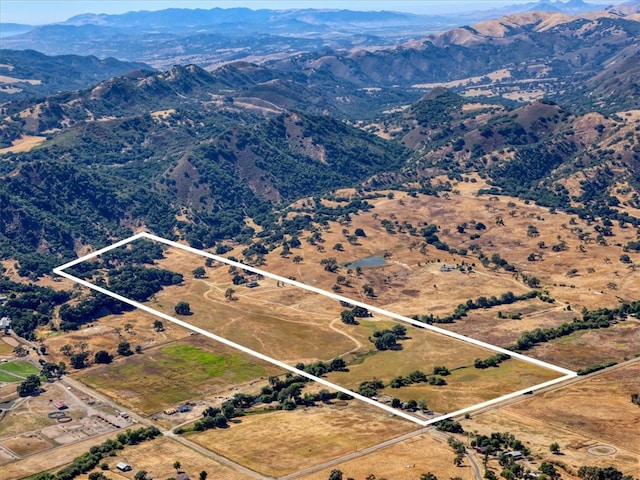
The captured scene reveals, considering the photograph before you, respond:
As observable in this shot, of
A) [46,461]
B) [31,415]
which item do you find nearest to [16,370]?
[31,415]

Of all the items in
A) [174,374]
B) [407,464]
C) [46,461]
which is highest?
[407,464]

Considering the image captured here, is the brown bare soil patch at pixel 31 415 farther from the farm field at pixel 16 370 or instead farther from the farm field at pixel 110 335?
the farm field at pixel 110 335

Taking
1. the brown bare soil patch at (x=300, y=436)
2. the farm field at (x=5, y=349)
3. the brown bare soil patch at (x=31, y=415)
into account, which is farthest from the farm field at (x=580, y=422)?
the farm field at (x=5, y=349)

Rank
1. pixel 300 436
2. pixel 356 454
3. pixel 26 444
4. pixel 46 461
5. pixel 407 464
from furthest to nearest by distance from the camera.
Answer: pixel 26 444
pixel 300 436
pixel 46 461
pixel 356 454
pixel 407 464

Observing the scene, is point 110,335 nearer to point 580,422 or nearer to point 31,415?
point 31,415

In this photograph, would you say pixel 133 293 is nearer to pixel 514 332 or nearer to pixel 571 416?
pixel 514 332
